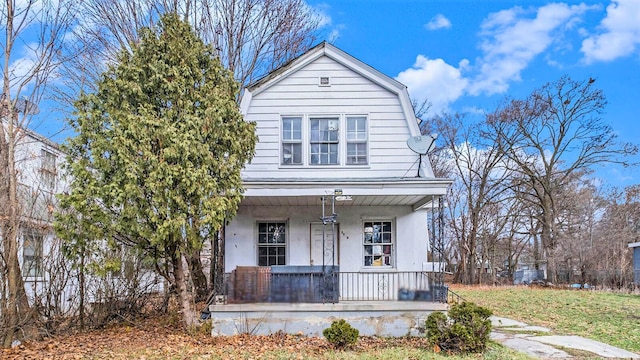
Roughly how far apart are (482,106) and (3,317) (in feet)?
92.6

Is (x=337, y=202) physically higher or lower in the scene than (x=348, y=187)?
lower

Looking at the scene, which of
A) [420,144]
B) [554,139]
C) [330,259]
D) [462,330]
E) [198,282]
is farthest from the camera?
[554,139]

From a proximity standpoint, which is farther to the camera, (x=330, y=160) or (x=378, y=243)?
(x=378, y=243)

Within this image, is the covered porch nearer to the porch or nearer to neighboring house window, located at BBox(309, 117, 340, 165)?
the porch

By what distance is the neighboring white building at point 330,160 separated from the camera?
11.8m

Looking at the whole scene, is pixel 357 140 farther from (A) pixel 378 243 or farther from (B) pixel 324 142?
(A) pixel 378 243

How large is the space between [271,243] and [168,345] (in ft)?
14.0

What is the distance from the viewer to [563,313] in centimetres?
1280

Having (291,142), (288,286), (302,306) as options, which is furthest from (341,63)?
(302,306)

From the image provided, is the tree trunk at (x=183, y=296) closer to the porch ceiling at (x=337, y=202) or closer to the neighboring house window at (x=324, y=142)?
the porch ceiling at (x=337, y=202)

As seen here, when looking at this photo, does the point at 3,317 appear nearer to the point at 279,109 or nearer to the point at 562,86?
the point at 279,109

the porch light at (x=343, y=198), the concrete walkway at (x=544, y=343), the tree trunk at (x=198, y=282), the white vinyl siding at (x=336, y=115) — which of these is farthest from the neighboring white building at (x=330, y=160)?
the tree trunk at (x=198, y=282)

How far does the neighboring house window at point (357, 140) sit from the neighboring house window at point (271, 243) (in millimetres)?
2558

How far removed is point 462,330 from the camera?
25.7ft
